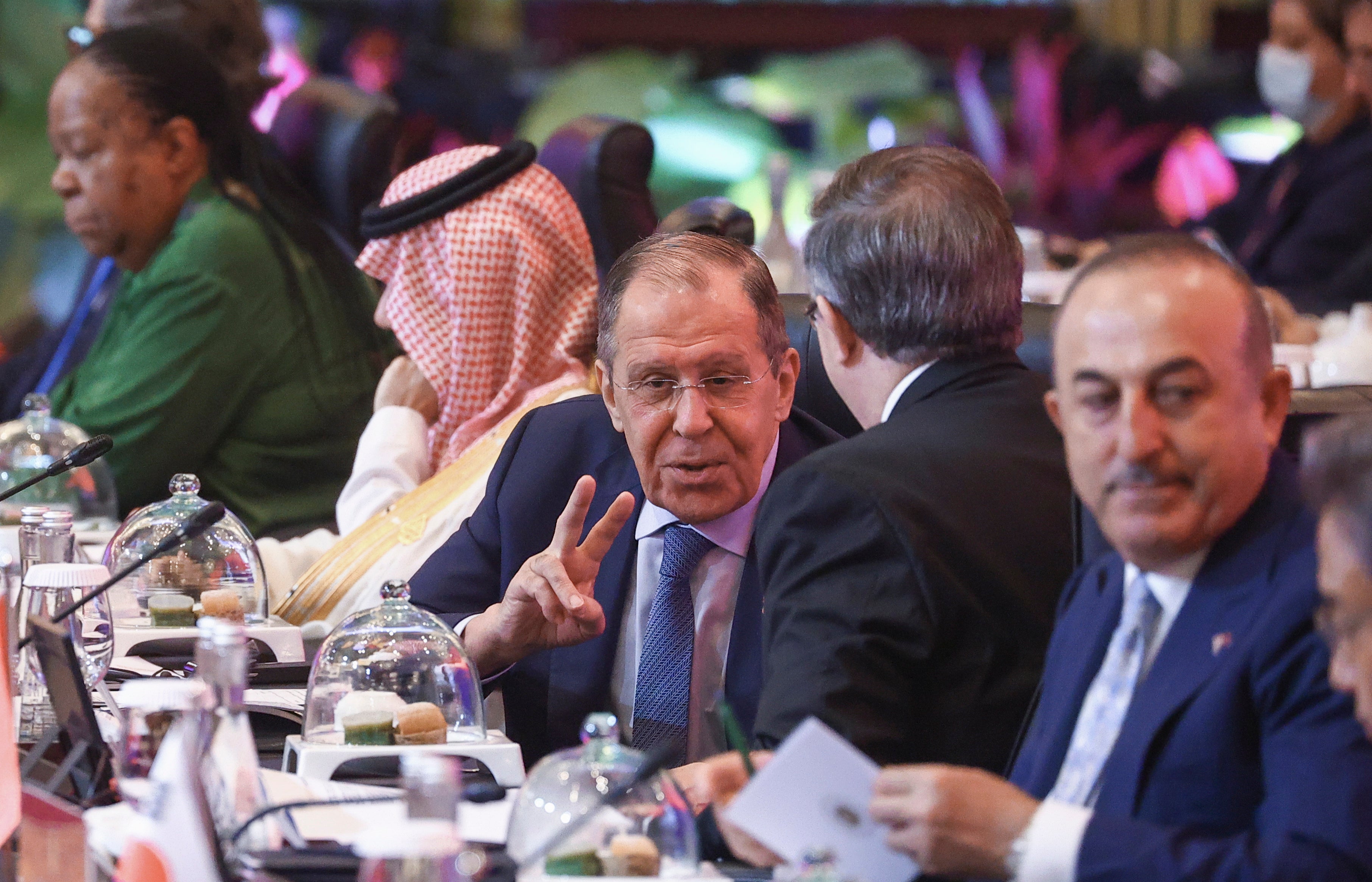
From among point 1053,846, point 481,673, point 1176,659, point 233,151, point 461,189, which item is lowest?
point 481,673

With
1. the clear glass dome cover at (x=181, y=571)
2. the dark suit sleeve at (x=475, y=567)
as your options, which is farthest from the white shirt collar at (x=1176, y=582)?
the clear glass dome cover at (x=181, y=571)

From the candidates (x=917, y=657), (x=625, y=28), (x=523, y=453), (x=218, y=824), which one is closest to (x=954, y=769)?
(x=917, y=657)

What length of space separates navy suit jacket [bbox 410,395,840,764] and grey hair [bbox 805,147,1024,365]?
0.39m

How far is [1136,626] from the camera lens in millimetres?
1477

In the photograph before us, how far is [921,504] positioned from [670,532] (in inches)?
22.6

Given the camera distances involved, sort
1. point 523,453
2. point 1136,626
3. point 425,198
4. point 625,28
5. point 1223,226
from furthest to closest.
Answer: point 625,28, point 1223,226, point 425,198, point 523,453, point 1136,626

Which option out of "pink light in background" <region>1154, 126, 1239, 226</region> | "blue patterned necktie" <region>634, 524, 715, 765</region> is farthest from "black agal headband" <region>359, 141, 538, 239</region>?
"pink light in background" <region>1154, 126, 1239, 226</region>

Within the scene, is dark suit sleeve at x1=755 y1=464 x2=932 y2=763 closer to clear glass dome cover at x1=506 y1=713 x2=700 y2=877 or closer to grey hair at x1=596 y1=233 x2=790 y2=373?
clear glass dome cover at x1=506 y1=713 x2=700 y2=877

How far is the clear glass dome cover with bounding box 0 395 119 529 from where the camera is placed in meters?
3.57

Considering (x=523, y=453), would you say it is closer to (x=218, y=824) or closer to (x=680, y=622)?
(x=680, y=622)

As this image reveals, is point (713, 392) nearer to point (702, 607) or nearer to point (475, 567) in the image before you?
point (702, 607)

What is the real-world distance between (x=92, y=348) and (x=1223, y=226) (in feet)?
12.4

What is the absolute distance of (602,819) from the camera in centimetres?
138

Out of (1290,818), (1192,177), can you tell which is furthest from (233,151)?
(1192,177)
